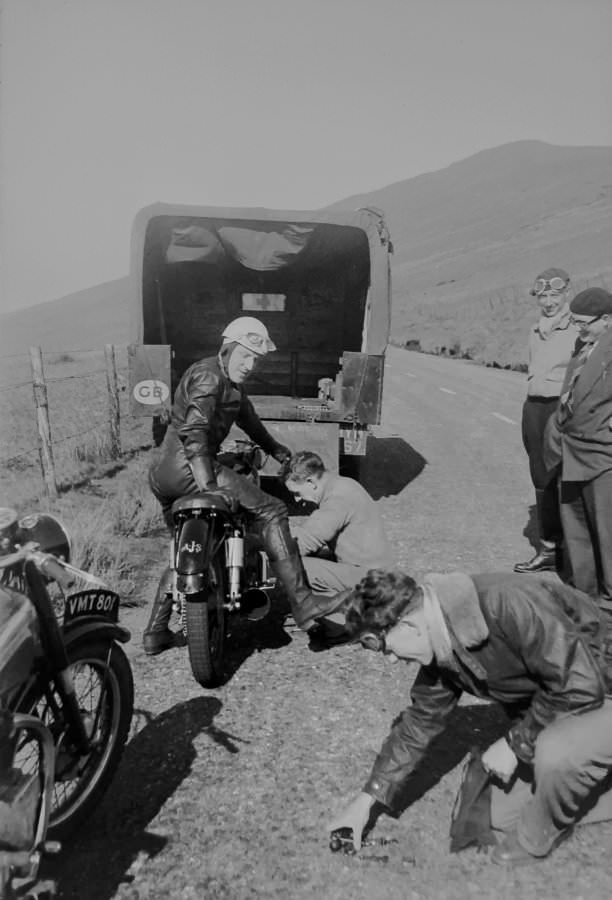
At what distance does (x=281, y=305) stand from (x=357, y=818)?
7943 mm

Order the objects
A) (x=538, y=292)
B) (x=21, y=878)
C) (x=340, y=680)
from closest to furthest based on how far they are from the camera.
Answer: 1. (x=21, y=878)
2. (x=340, y=680)
3. (x=538, y=292)

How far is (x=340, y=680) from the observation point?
423cm

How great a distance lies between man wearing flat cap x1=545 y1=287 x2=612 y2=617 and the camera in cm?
473

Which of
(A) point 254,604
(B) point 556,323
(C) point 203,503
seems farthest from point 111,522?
(B) point 556,323

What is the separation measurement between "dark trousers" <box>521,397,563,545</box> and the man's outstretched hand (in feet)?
10.8

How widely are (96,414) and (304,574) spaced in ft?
33.5

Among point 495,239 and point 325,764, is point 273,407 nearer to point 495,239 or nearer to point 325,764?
point 325,764

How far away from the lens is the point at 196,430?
14.1 ft

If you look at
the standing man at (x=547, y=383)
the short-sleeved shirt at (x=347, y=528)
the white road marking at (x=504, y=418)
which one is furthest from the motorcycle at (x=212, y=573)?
the white road marking at (x=504, y=418)

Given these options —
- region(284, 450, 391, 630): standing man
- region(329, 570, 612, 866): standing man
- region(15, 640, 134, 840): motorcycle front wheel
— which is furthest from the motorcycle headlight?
region(284, 450, 391, 630): standing man

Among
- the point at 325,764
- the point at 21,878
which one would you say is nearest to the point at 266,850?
the point at 325,764

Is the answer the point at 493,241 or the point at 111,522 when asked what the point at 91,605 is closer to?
the point at 111,522

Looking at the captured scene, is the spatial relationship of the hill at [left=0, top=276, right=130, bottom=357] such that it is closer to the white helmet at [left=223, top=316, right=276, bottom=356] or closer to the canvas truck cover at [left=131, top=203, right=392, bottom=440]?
the canvas truck cover at [left=131, top=203, right=392, bottom=440]

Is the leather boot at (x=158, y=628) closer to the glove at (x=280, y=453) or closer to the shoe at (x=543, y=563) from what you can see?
the glove at (x=280, y=453)
